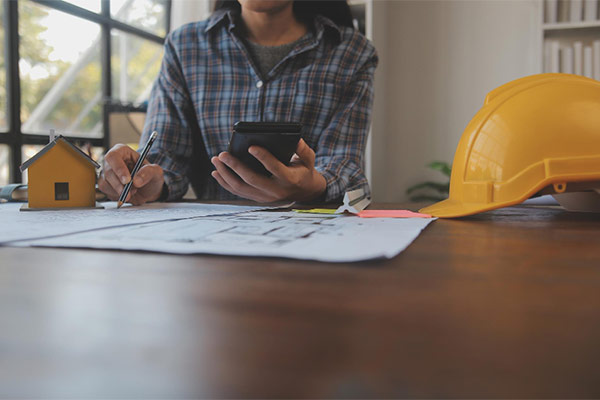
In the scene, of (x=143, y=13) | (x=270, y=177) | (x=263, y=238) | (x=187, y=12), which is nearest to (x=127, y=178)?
(x=270, y=177)

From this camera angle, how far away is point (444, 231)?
470 mm

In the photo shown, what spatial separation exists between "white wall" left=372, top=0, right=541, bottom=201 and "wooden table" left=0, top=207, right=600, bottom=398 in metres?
2.38

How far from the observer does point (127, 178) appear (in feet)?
2.55

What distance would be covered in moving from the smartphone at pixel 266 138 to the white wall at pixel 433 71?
196 centimetres

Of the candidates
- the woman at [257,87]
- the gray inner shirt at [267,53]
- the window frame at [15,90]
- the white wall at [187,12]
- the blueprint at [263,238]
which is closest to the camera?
the blueprint at [263,238]

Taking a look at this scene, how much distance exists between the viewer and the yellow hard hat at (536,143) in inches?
22.2

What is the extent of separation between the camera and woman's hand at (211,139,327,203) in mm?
713

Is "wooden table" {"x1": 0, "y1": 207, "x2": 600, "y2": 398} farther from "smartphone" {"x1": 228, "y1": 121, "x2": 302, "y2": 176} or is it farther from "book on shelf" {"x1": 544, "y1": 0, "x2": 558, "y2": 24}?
"book on shelf" {"x1": 544, "y1": 0, "x2": 558, "y2": 24}

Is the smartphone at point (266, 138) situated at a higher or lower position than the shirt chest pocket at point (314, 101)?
lower

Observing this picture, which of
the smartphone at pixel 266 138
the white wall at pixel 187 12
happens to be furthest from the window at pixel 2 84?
the smartphone at pixel 266 138

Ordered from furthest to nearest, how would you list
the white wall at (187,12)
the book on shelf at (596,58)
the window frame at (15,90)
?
1. the white wall at (187,12)
2. the book on shelf at (596,58)
3. the window frame at (15,90)

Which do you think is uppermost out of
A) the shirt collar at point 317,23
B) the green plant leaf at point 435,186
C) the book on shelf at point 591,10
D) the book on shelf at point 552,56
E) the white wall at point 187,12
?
the white wall at point 187,12

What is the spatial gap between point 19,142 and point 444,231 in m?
2.20

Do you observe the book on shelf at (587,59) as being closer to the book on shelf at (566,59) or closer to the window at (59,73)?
the book on shelf at (566,59)
